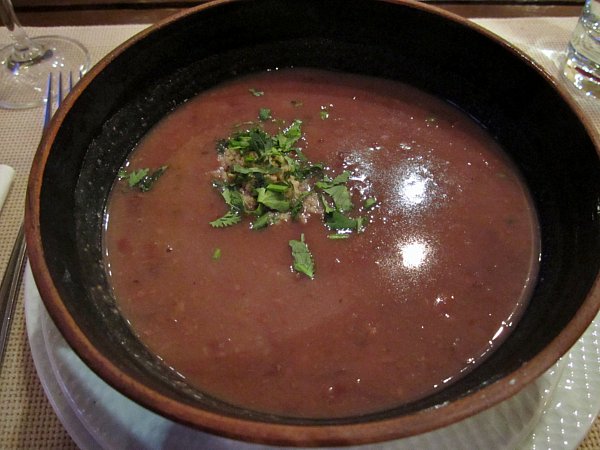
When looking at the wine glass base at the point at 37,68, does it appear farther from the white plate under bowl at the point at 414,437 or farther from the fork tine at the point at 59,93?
the white plate under bowl at the point at 414,437

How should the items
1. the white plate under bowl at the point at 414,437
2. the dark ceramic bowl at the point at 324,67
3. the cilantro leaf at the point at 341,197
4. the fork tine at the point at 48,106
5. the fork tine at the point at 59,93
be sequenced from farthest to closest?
the fork tine at the point at 59,93, the fork tine at the point at 48,106, the cilantro leaf at the point at 341,197, the white plate under bowl at the point at 414,437, the dark ceramic bowl at the point at 324,67

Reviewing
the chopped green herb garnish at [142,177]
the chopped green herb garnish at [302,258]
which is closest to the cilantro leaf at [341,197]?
the chopped green herb garnish at [302,258]

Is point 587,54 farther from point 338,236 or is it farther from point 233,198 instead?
point 233,198

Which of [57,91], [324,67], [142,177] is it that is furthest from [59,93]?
[324,67]

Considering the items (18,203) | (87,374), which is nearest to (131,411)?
(87,374)

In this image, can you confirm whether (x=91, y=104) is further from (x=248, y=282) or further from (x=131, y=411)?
(x=131, y=411)

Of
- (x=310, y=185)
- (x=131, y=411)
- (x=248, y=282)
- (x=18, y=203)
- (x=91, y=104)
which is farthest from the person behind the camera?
(x=18, y=203)
